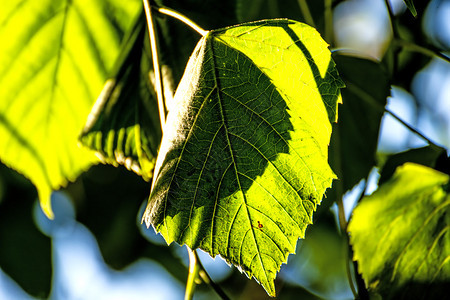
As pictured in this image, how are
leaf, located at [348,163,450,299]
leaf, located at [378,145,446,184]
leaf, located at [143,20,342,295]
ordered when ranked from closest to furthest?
leaf, located at [143,20,342,295] < leaf, located at [348,163,450,299] < leaf, located at [378,145,446,184]

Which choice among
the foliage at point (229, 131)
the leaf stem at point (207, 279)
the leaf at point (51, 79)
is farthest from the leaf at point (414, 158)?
the leaf at point (51, 79)

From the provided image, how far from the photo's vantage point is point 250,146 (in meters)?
0.49

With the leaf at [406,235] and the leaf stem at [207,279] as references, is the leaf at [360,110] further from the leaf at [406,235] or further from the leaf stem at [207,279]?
the leaf stem at [207,279]

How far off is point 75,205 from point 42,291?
27 centimetres

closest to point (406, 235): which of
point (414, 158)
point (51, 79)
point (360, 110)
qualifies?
point (414, 158)

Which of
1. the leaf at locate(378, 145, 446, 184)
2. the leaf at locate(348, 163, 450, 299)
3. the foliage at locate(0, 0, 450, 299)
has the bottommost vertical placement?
the leaf at locate(348, 163, 450, 299)

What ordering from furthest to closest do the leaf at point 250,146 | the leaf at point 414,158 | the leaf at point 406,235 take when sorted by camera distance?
the leaf at point 414,158 → the leaf at point 406,235 → the leaf at point 250,146

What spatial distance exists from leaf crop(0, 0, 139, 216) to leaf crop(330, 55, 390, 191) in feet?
1.24

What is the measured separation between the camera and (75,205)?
1.36m

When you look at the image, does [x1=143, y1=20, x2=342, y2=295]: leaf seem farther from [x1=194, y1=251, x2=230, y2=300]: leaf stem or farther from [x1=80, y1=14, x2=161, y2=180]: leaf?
[x1=80, y1=14, x2=161, y2=180]: leaf

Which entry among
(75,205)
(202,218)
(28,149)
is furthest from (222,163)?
(75,205)

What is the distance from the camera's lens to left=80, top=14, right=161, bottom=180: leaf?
724mm

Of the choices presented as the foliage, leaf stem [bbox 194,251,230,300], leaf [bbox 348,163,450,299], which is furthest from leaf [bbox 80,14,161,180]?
leaf [bbox 348,163,450,299]

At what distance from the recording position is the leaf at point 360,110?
0.88 metres
